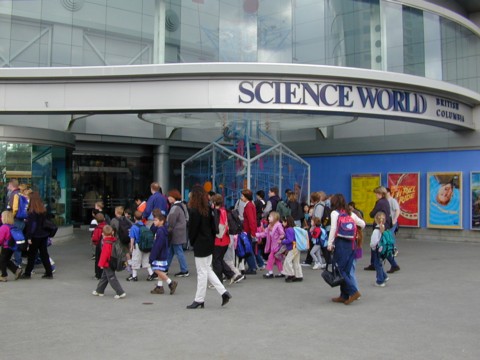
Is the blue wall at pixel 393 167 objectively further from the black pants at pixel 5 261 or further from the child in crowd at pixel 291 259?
the black pants at pixel 5 261

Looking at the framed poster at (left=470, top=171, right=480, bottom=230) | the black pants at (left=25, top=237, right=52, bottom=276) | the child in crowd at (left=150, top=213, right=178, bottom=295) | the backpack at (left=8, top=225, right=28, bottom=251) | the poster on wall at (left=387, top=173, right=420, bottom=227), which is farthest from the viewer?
the poster on wall at (left=387, top=173, right=420, bottom=227)

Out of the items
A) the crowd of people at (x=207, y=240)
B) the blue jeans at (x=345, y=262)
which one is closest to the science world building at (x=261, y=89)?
the crowd of people at (x=207, y=240)

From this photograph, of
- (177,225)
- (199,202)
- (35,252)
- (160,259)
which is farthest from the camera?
(177,225)

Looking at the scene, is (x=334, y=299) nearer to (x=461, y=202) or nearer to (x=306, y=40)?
(x=306, y=40)

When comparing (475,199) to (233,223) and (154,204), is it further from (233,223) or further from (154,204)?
(154,204)

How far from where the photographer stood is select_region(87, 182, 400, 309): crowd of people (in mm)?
8133

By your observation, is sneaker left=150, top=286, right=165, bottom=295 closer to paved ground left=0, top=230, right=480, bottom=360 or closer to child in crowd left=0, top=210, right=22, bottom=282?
paved ground left=0, top=230, right=480, bottom=360

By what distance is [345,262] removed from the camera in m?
8.29

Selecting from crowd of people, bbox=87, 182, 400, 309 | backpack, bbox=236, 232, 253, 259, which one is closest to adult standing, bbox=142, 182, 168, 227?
crowd of people, bbox=87, 182, 400, 309

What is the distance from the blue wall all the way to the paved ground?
7.14 metres

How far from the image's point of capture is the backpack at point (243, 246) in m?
10.5

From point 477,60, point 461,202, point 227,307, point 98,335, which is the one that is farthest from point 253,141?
point 98,335

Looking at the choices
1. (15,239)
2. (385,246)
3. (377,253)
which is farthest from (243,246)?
(15,239)

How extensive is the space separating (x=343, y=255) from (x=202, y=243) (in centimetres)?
212
